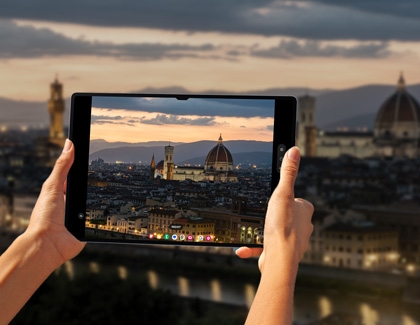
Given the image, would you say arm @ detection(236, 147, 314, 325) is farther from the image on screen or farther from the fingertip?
the image on screen

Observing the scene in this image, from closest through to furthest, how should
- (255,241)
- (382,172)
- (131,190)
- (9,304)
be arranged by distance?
(9,304) < (255,241) < (131,190) < (382,172)

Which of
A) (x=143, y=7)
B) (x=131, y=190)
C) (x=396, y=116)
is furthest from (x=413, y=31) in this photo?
(x=131, y=190)

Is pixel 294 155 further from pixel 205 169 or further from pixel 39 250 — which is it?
pixel 205 169

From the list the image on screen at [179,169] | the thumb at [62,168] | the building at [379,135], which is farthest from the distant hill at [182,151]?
the building at [379,135]

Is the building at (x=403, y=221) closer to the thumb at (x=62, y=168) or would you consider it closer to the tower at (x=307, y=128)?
the tower at (x=307, y=128)

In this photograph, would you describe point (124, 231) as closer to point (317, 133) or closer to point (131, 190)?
point (131, 190)
